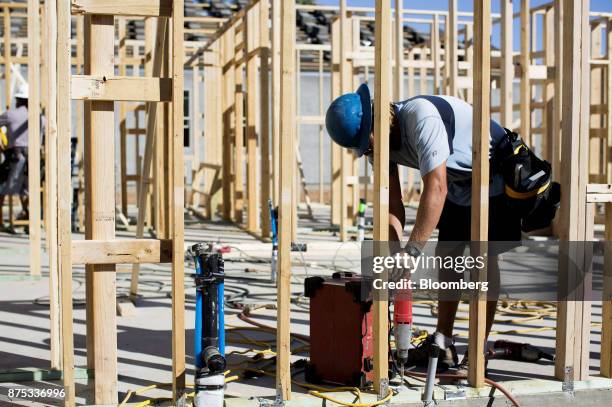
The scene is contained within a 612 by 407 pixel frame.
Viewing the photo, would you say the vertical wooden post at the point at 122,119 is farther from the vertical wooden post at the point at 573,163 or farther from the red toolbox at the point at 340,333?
the vertical wooden post at the point at 573,163

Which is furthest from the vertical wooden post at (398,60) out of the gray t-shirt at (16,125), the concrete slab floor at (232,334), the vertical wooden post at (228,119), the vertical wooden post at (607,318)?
the vertical wooden post at (607,318)

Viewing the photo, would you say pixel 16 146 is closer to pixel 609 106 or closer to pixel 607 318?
pixel 609 106

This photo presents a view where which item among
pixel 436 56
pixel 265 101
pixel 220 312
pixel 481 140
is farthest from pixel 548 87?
pixel 220 312

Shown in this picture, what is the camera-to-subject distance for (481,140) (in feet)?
12.5

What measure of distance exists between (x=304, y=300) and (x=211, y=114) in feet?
26.0

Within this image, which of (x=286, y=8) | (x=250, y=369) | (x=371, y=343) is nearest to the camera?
(x=286, y=8)

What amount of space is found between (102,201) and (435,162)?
1435 mm

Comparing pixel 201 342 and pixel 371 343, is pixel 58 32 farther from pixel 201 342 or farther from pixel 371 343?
pixel 371 343

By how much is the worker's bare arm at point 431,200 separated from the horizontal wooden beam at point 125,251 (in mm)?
1050

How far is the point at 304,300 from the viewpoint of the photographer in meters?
6.51

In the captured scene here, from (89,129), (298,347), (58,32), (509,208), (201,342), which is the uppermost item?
(58,32)

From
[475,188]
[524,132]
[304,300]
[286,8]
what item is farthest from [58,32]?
[524,132]

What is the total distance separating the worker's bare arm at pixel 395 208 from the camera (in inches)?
170

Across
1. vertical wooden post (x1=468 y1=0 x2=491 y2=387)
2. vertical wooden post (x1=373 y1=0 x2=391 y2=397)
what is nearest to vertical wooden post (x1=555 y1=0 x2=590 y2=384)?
vertical wooden post (x1=468 y1=0 x2=491 y2=387)
